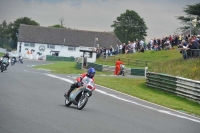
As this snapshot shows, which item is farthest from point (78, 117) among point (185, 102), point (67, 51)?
point (67, 51)

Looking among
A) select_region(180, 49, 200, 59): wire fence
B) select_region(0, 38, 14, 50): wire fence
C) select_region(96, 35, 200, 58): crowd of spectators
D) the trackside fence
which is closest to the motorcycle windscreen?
the trackside fence

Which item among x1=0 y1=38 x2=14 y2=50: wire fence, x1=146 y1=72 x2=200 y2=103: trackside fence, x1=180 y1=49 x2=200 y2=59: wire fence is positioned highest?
x1=0 y1=38 x2=14 y2=50: wire fence

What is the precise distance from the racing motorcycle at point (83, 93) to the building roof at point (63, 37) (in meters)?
97.0

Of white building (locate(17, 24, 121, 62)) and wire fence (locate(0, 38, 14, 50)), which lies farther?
wire fence (locate(0, 38, 14, 50))

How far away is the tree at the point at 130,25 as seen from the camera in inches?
4899

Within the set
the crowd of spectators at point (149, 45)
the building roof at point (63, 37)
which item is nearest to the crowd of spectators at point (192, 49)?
the crowd of spectators at point (149, 45)

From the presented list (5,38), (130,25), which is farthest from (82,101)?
(5,38)

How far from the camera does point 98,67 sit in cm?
5078

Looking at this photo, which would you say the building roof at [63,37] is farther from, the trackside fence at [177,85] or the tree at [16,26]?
the trackside fence at [177,85]

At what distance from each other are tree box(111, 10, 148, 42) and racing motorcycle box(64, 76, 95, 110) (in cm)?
10850

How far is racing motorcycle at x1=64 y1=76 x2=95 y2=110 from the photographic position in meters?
15.9

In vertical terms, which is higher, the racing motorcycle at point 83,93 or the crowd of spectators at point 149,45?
the crowd of spectators at point 149,45

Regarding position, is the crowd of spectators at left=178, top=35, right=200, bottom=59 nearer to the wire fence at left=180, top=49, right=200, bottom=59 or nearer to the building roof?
the wire fence at left=180, top=49, right=200, bottom=59

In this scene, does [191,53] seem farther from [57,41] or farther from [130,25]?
[130,25]
